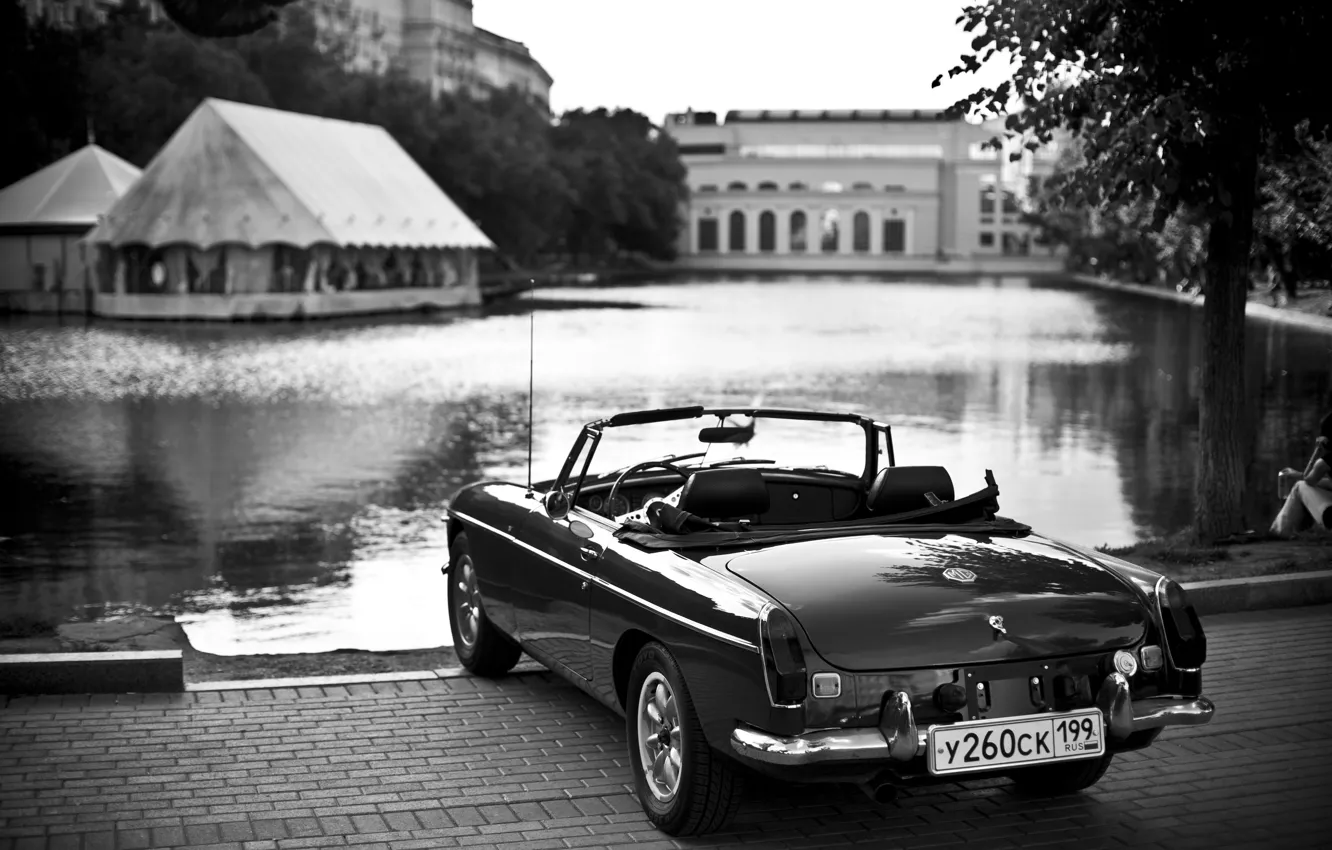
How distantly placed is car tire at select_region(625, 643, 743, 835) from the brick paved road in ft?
0.32

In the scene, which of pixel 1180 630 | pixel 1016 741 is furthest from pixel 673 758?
pixel 1180 630

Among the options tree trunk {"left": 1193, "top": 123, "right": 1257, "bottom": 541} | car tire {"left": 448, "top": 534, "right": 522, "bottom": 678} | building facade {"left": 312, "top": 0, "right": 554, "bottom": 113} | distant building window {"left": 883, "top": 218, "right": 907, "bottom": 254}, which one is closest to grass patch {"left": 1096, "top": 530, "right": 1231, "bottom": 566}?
tree trunk {"left": 1193, "top": 123, "right": 1257, "bottom": 541}

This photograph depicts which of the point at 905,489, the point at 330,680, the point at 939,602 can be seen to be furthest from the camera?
the point at 330,680

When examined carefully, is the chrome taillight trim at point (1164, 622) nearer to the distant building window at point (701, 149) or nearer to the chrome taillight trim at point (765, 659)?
the chrome taillight trim at point (765, 659)

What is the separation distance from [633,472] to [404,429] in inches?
562

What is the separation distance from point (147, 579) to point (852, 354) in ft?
84.5

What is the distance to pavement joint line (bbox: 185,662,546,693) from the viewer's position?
7.49 meters

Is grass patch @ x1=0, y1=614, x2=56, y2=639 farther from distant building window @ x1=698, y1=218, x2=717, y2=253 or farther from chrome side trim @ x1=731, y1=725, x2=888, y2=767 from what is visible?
distant building window @ x1=698, y1=218, x2=717, y2=253

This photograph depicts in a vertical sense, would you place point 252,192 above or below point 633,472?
above

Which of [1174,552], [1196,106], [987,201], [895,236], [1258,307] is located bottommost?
[1174,552]

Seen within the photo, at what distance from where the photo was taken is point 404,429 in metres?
20.9

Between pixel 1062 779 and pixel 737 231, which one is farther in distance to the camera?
pixel 737 231

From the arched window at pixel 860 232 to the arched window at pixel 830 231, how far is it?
5.01 ft

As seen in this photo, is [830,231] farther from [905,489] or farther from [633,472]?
[905,489]
